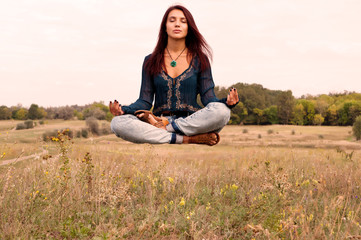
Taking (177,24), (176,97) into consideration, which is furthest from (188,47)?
(176,97)

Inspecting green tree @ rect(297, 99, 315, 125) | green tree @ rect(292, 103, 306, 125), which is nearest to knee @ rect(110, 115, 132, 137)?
green tree @ rect(292, 103, 306, 125)

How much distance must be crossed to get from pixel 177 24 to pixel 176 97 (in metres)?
1.23

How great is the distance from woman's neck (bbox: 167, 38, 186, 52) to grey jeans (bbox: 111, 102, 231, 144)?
1311 millimetres

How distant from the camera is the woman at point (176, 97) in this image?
4.79 meters

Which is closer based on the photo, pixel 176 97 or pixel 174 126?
pixel 174 126

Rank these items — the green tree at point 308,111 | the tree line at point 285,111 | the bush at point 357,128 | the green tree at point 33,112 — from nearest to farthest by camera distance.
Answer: the green tree at point 33,112
the bush at point 357,128
the tree line at point 285,111
the green tree at point 308,111

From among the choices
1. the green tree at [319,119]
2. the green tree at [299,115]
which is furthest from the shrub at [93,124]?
the green tree at [319,119]

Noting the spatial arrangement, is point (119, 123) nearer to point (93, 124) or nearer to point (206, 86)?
point (206, 86)

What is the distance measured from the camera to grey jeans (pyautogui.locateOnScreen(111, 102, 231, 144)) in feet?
15.5

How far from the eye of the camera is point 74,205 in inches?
201

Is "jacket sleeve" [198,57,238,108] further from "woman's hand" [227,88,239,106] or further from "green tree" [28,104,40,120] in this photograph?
"green tree" [28,104,40,120]

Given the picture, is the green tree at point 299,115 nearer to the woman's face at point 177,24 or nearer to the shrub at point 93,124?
the shrub at point 93,124

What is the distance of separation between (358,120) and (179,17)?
29182 mm

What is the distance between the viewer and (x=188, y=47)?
5594 mm
